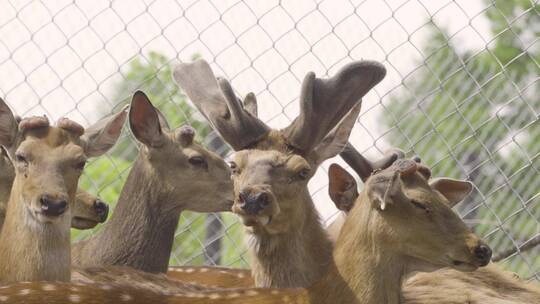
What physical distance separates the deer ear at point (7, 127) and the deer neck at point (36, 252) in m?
0.36

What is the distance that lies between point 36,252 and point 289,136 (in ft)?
4.02

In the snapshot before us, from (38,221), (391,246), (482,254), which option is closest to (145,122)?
(38,221)

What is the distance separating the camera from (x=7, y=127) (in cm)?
664

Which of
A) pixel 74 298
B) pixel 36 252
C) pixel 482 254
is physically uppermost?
pixel 36 252

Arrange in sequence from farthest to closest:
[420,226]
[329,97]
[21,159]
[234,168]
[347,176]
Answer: [329,97] → [234,168] → [347,176] → [21,159] → [420,226]

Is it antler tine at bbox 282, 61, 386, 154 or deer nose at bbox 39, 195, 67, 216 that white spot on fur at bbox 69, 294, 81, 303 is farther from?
antler tine at bbox 282, 61, 386, 154

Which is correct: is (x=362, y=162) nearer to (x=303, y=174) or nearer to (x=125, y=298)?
(x=303, y=174)

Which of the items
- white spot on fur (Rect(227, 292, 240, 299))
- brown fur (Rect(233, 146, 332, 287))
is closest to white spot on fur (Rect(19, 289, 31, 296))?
white spot on fur (Rect(227, 292, 240, 299))

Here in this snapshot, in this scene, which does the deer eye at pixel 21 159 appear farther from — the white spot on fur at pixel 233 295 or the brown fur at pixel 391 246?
the brown fur at pixel 391 246

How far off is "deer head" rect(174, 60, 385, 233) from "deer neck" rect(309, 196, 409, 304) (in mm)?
552

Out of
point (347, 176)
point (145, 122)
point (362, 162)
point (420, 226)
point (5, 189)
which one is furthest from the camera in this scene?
point (145, 122)

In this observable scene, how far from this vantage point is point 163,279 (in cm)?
642

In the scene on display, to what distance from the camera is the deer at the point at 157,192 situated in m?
7.21

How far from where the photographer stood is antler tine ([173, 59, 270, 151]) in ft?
22.3
